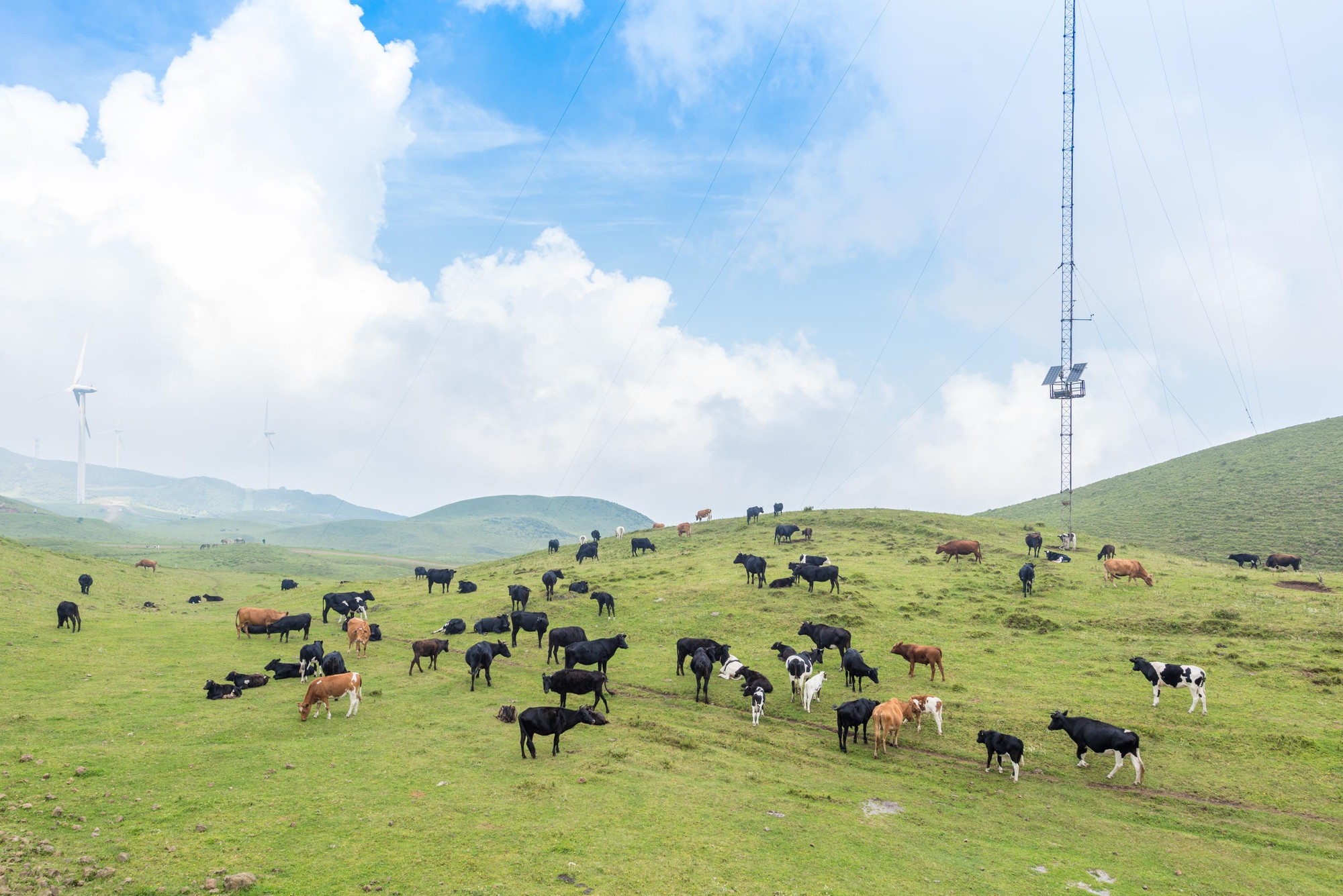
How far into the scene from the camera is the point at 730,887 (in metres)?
11.6

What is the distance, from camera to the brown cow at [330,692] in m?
20.1

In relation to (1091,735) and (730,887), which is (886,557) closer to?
(1091,735)

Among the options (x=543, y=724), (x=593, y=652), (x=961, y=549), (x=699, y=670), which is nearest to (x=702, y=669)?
(x=699, y=670)

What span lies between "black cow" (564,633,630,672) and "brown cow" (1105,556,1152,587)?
3021cm

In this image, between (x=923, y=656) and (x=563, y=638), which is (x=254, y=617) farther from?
(x=923, y=656)

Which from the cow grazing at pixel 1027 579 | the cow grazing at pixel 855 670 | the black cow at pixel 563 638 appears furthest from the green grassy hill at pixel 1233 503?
the black cow at pixel 563 638

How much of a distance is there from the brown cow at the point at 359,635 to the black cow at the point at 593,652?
10.1 m

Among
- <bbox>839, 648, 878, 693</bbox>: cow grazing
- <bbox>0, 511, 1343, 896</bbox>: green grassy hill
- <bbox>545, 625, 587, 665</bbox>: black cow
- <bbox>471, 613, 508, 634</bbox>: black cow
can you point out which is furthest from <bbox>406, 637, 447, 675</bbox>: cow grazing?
<bbox>839, 648, 878, 693</bbox>: cow grazing

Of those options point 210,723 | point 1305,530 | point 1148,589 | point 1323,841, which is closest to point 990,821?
point 1323,841

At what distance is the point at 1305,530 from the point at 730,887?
84583 mm

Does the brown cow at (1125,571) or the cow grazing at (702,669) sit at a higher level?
the brown cow at (1125,571)

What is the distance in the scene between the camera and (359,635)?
29734 millimetres

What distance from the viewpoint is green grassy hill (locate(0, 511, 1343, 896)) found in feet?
40.1

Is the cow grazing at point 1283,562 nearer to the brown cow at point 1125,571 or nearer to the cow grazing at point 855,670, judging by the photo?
the brown cow at point 1125,571
